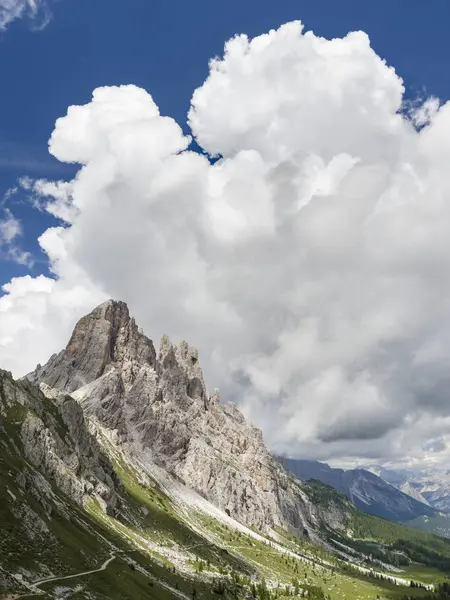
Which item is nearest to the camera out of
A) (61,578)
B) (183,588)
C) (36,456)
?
(61,578)

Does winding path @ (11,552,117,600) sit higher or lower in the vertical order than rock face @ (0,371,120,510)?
lower

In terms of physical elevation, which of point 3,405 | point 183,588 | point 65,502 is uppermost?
point 3,405

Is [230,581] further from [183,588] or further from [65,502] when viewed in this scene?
[65,502]

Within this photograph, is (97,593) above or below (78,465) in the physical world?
below

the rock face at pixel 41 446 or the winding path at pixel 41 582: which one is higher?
the rock face at pixel 41 446

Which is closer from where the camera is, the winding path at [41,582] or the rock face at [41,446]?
the winding path at [41,582]

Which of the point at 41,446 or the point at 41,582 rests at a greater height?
the point at 41,446

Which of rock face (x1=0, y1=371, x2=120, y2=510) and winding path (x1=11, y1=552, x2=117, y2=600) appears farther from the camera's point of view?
rock face (x1=0, y1=371, x2=120, y2=510)

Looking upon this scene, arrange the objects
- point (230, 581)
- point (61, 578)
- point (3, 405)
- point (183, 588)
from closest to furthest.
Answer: point (61, 578)
point (183, 588)
point (3, 405)
point (230, 581)

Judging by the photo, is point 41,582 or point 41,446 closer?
Answer: point 41,582

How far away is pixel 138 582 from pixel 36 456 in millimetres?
63618

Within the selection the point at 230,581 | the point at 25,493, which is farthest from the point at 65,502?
the point at 230,581

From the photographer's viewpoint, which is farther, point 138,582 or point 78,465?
point 78,465

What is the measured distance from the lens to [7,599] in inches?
2813
